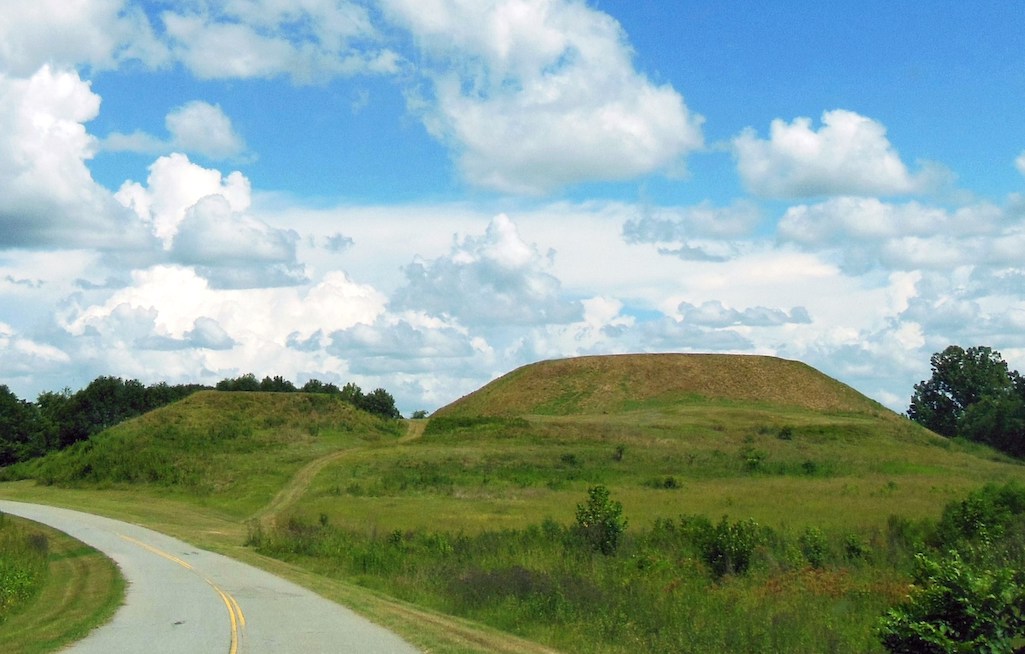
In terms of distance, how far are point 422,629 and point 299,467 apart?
50.8 metres

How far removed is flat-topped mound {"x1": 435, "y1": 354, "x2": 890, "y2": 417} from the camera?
12419 cm

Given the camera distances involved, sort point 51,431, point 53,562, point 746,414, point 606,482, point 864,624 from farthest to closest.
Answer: point 51,431
point 746,414
point 606,482
point 53,562
point 864,624

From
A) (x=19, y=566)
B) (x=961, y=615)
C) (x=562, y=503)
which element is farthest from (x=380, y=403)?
(x=961, y=615)

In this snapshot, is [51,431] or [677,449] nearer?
[677,449]

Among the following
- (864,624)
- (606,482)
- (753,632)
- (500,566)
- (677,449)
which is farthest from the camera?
(677,449)

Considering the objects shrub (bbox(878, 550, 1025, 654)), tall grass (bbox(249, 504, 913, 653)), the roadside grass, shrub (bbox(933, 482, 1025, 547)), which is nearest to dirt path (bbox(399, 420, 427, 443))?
the roadside grass

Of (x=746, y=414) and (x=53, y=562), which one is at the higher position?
(x=746, y=414)

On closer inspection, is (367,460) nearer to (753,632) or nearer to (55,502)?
(55,502)

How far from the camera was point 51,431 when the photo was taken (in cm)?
11506

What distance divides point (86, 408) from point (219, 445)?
44.0 metres

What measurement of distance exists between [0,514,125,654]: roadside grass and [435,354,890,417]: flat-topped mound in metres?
89.3

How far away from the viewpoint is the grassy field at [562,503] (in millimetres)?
18906

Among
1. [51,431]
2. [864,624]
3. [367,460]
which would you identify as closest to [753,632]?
[864,624]

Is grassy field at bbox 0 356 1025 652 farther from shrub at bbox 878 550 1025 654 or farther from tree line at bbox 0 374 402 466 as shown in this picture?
tree line at bbox 0 374 402 466
